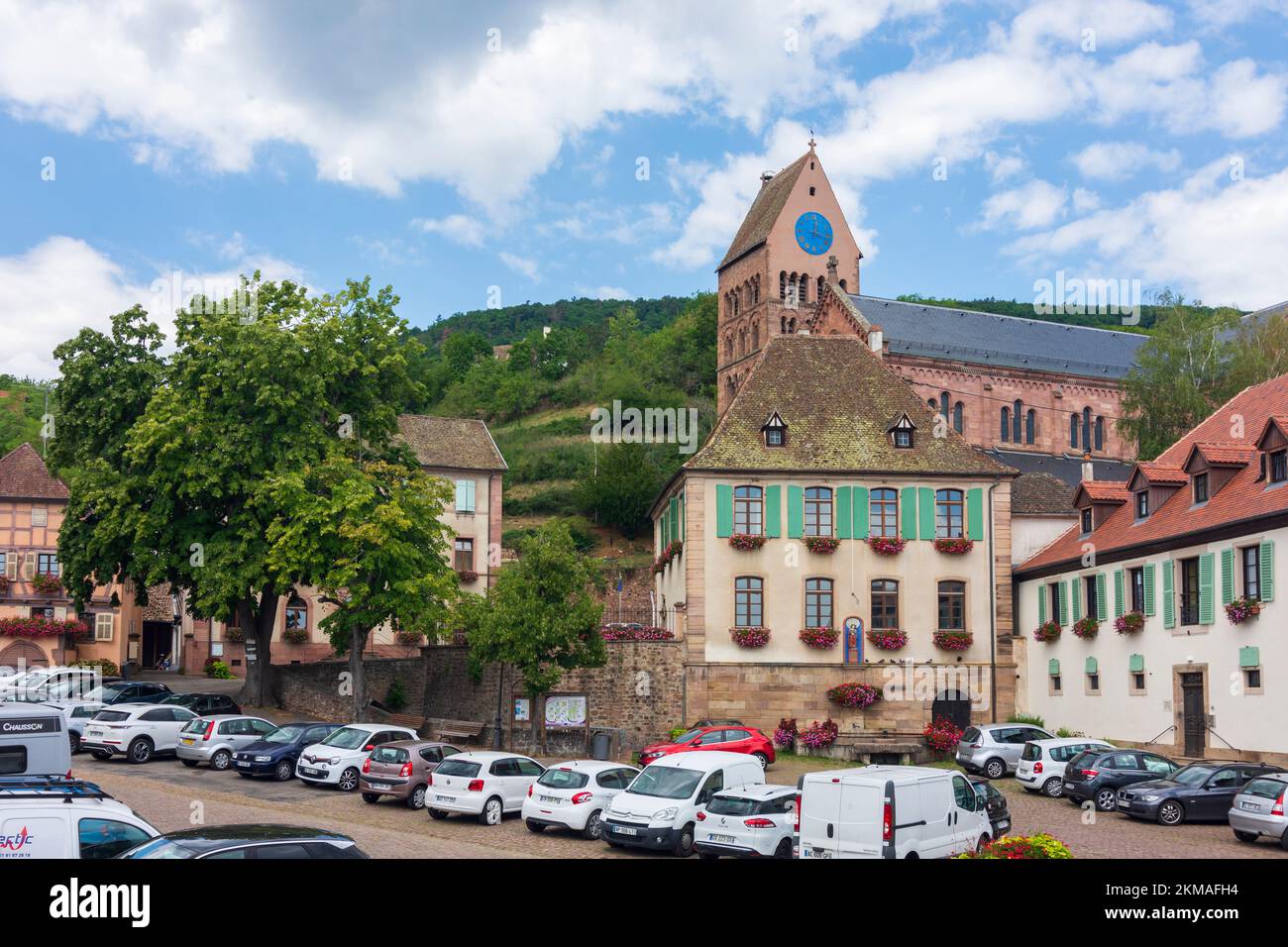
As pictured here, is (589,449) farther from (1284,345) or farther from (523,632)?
(523,632)

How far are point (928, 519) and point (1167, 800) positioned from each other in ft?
59.4

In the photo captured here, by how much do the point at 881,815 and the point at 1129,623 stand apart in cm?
2183

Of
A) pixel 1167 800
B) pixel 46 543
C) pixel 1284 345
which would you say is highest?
pixel 1284 345

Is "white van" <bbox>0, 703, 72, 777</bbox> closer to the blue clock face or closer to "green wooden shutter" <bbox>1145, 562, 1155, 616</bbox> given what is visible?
"green wooden shutter" <bbox>1145, 562, 1155, 616</bbox>

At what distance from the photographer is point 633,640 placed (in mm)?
42812

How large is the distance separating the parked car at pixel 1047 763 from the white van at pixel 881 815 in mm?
12080

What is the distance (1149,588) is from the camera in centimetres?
3775

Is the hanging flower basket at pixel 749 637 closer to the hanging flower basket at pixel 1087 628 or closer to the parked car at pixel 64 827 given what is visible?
the hanging flower basket at pixel 1087 628

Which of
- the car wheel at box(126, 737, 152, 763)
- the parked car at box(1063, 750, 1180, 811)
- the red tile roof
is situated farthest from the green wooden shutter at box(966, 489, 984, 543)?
the car wheel at box(126, 737, 152, 763)

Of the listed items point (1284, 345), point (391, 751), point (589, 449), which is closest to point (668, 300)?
point (589, 449)

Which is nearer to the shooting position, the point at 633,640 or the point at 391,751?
the point at 391,751

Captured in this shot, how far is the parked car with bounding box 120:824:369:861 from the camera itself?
41.9 ft

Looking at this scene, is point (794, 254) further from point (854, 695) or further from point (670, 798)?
point (670, 798)

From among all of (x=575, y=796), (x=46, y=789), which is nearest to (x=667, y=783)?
(x=575, y=796)
